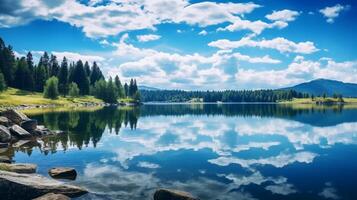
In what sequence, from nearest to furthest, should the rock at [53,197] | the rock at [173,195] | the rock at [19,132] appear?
the rock at [53,197], the rock at [173,195], the rock at [19,132]

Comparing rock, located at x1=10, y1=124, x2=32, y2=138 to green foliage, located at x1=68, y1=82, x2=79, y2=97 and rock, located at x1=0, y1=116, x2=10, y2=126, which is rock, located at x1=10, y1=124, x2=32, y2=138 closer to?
rock, located at x1=0, y1=116, x2=10, y2=126

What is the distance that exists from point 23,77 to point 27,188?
164 metres

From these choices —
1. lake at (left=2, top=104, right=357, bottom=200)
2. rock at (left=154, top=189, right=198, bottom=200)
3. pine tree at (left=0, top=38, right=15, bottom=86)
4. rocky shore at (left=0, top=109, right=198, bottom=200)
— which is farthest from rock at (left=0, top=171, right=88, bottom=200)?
pine tree at (left=0, top=38, right=15, bottom=86)

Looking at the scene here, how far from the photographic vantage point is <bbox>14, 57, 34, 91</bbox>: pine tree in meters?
171

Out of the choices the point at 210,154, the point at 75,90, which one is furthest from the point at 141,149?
the point at 75,90

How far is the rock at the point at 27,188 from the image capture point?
22.8 meters

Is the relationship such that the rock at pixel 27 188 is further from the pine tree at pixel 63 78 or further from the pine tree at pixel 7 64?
the pine tree at pixel 63 78

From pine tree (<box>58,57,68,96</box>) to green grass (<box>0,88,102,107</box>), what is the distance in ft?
25.5

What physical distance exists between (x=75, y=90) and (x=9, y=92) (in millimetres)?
38083

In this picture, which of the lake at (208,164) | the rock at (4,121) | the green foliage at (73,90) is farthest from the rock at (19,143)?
the green foliage at (73,90)

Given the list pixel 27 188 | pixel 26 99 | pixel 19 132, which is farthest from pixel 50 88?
pixel 27 188

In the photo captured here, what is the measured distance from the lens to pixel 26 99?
478 ft

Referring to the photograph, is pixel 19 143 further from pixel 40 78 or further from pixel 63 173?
pixel 40 78

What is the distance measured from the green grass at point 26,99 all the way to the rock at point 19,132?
74927mm
